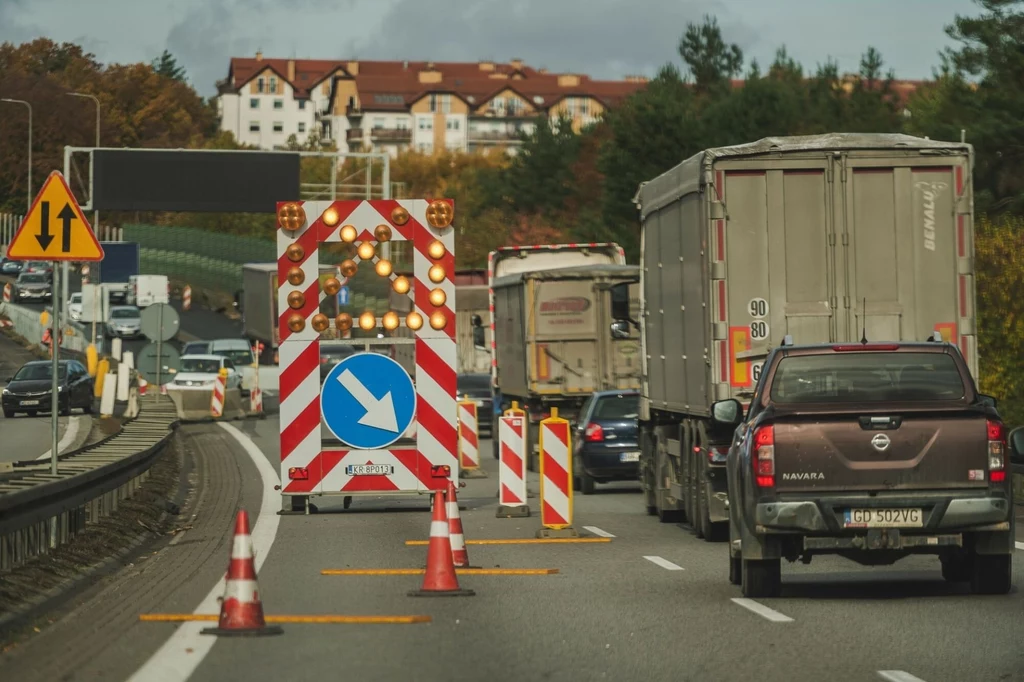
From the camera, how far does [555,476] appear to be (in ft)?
59.0

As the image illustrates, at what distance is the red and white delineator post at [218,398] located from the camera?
154 ft

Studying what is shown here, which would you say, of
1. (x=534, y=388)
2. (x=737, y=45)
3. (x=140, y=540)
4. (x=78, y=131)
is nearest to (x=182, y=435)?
(x=534, y=388)

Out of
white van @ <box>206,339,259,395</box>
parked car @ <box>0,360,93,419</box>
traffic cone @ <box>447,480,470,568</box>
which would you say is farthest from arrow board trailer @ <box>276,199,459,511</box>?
white van @ <box>206,339,259,395</box>

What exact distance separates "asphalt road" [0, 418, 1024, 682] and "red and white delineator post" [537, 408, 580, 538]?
71 cm

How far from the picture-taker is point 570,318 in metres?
32.1

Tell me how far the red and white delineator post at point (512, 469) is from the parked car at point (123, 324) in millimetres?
63668

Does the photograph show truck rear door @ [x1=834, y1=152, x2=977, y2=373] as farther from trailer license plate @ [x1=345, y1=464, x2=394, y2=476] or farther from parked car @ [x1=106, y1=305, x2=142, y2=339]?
parked car @ [x1=106, y1=305, x2=142, y2=339]

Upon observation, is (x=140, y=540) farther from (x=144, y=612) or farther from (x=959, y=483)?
(x=959, y=483)

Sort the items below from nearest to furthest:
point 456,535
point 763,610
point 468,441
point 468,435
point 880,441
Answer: point 763,610 → point 880,441 → point 456,535 → point 468,435 → point 468,441

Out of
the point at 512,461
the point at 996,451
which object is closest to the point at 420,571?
the point at 996,451

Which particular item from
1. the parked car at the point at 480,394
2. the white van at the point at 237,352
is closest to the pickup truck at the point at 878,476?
the parked car at the point at 480,394

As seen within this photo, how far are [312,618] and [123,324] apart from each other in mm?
73417

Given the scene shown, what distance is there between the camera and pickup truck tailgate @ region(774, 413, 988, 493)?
11.8 m

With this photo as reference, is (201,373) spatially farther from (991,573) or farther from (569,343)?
(991,573)
